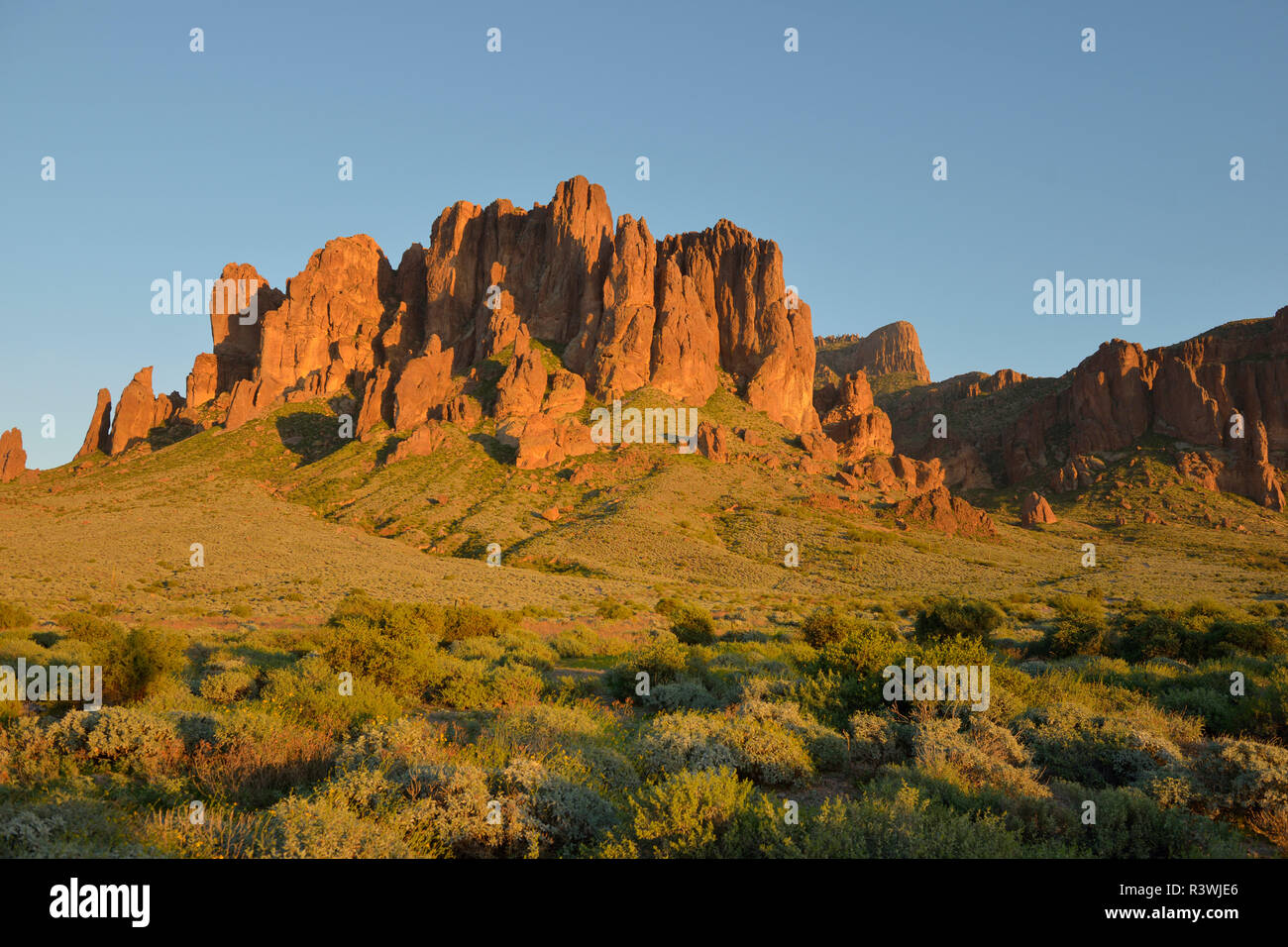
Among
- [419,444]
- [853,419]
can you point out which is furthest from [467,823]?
[853,419]

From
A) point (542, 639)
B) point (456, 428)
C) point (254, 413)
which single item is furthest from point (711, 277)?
point (542, 639)

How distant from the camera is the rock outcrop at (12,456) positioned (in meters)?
90.4

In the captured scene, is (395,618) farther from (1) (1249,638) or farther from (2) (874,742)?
(1) (1249,638)

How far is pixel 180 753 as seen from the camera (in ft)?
24.9

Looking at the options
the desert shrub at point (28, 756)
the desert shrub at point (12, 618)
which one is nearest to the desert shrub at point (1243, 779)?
the desert shrub at point (28, 756)

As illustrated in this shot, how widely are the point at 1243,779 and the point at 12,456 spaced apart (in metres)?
133

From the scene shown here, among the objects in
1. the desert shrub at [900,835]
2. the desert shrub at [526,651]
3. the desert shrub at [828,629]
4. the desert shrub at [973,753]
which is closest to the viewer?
the desert shrub at [900,835]

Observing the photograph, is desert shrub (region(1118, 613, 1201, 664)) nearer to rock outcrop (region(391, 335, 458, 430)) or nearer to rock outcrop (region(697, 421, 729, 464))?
rock outcrop (region(697, 421, 729, 464))

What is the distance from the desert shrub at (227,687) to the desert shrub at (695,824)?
8.68m

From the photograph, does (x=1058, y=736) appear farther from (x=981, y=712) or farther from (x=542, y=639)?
(x=542, y=639)

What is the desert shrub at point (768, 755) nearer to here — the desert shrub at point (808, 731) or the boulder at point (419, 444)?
the desert shrub at point (808, 731)

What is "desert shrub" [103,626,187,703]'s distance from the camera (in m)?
11.3

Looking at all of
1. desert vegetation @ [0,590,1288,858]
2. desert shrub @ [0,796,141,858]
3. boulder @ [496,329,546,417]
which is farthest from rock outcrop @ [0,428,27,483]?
desert shrub @ [0,796,141,858]
